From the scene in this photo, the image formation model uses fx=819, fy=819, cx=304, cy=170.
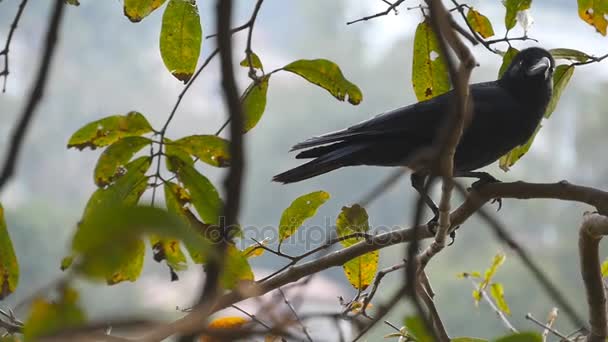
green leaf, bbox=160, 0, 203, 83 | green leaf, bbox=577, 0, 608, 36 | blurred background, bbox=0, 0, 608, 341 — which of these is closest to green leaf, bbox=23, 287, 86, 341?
green leaf, bbox=160, 0, 203, 83

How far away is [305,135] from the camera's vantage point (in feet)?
56.2

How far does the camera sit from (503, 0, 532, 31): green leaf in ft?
6.70

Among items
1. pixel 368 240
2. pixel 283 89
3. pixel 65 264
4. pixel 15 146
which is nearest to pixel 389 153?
pixel 368 240

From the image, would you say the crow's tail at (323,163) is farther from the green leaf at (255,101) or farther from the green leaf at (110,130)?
the green leaf at (110,130)

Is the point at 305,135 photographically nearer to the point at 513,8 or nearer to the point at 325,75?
the point at 513,8

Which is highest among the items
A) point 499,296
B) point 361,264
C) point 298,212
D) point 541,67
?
point 541,67

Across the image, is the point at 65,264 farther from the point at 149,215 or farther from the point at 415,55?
the point at 149,215

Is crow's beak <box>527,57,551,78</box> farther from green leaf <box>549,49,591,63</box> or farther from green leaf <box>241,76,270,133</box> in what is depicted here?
green leaf <box>241,76,270,133</box>

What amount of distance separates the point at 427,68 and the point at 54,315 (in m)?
1.58

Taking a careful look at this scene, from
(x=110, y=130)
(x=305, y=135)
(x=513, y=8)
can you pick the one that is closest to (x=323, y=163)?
(x=513, y=8)

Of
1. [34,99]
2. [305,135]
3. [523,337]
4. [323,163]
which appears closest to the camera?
[34,99]

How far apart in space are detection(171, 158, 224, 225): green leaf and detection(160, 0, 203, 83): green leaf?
0.30 meters

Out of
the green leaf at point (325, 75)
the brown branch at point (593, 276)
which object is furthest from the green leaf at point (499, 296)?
the green leaf at point (325, 75)

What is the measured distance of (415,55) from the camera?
2.06 meters
